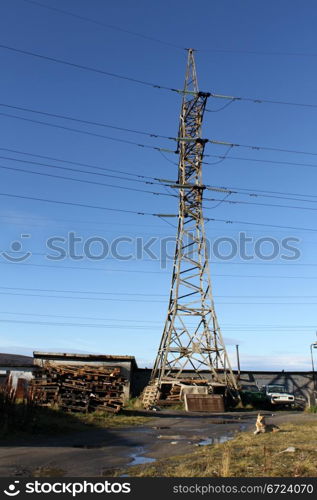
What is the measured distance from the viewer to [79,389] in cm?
2016

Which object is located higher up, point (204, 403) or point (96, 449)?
point (96, 449)

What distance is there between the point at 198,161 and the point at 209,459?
29.1 m

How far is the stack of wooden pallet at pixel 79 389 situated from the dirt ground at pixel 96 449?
4.46m

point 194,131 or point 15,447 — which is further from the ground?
point 194,131

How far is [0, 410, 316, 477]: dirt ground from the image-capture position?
7.97 meters

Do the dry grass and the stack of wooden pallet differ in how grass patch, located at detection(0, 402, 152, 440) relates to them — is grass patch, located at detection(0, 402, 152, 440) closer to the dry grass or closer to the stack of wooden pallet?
the stack of wooden pallet

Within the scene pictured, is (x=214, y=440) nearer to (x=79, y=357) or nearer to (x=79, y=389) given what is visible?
(x=79, y=389)

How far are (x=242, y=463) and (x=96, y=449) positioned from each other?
449cm

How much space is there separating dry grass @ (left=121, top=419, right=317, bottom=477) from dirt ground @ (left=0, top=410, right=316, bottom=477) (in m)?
0.82

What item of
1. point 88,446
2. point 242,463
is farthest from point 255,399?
point 242,463

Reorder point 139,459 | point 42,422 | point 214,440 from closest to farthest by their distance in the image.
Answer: point 139,459 → point 214,440 → point 42,422
